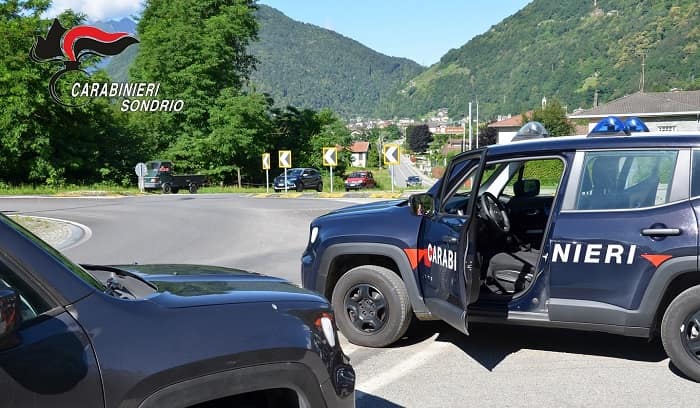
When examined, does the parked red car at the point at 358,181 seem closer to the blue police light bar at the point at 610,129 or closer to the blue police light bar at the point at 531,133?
the blue police light bar at the point at 531,133

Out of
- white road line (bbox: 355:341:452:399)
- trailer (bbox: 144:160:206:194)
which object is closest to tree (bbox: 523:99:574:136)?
trailer (bbox: 144:160:206:194)

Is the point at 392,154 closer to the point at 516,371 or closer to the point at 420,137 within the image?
the point at 516,371

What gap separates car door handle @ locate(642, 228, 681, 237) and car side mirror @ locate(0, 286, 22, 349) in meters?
4.10

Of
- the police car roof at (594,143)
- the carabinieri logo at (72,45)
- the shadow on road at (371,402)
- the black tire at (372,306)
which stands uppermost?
the carabinieri logo at (72,45)

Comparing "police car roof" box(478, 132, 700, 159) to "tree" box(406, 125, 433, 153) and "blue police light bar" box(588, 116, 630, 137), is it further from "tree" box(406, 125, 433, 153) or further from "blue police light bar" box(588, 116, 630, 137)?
"tree" box(406, 125, 433, 153)

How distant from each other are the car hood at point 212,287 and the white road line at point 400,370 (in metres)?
1.87

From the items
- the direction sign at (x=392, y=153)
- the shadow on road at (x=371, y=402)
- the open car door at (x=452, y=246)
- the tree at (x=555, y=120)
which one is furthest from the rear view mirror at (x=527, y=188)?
the tree at (x=555, y=120)

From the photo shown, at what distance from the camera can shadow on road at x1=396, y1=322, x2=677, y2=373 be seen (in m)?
5.49

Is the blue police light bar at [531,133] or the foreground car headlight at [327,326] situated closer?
the foreground car headlight at [327,326]

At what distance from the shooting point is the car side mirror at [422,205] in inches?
217

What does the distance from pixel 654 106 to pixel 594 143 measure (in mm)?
55163

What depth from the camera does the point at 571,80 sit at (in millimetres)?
194125

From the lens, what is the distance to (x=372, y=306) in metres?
5.74

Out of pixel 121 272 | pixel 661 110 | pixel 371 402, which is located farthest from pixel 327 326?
pixel 661 110
